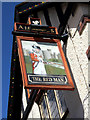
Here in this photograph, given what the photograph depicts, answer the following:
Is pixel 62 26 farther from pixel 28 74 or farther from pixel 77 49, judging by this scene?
pixel 28 74

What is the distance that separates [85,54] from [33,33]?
2328 mm

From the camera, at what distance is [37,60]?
678cm

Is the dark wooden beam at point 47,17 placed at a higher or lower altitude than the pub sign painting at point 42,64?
higher

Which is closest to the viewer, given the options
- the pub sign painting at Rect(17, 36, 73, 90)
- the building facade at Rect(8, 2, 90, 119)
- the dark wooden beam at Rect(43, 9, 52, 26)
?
the pub sign painting at Rect(17, 36, 73, 90)

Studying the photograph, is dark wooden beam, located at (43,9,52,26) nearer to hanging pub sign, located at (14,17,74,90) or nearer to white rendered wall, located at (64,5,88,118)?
white rendered wall, located at (64,5,88,118)

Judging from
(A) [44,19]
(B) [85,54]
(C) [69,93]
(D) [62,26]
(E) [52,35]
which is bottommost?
(C) [69,93]

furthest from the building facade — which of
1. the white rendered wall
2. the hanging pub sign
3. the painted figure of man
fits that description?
the hanging pub sign

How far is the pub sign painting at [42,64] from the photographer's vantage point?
19.0ft

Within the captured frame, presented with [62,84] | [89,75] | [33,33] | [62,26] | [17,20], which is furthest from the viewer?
[17,20]

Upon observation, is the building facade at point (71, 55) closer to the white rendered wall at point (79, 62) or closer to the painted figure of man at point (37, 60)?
the white rendered wall at point (79, 62)

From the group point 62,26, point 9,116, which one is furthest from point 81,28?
point 9,116

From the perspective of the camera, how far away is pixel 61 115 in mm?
8133

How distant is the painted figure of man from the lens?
20.8 feet

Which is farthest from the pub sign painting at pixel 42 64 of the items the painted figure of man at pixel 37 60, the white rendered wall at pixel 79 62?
the white rendered wall at pixel 79 62
